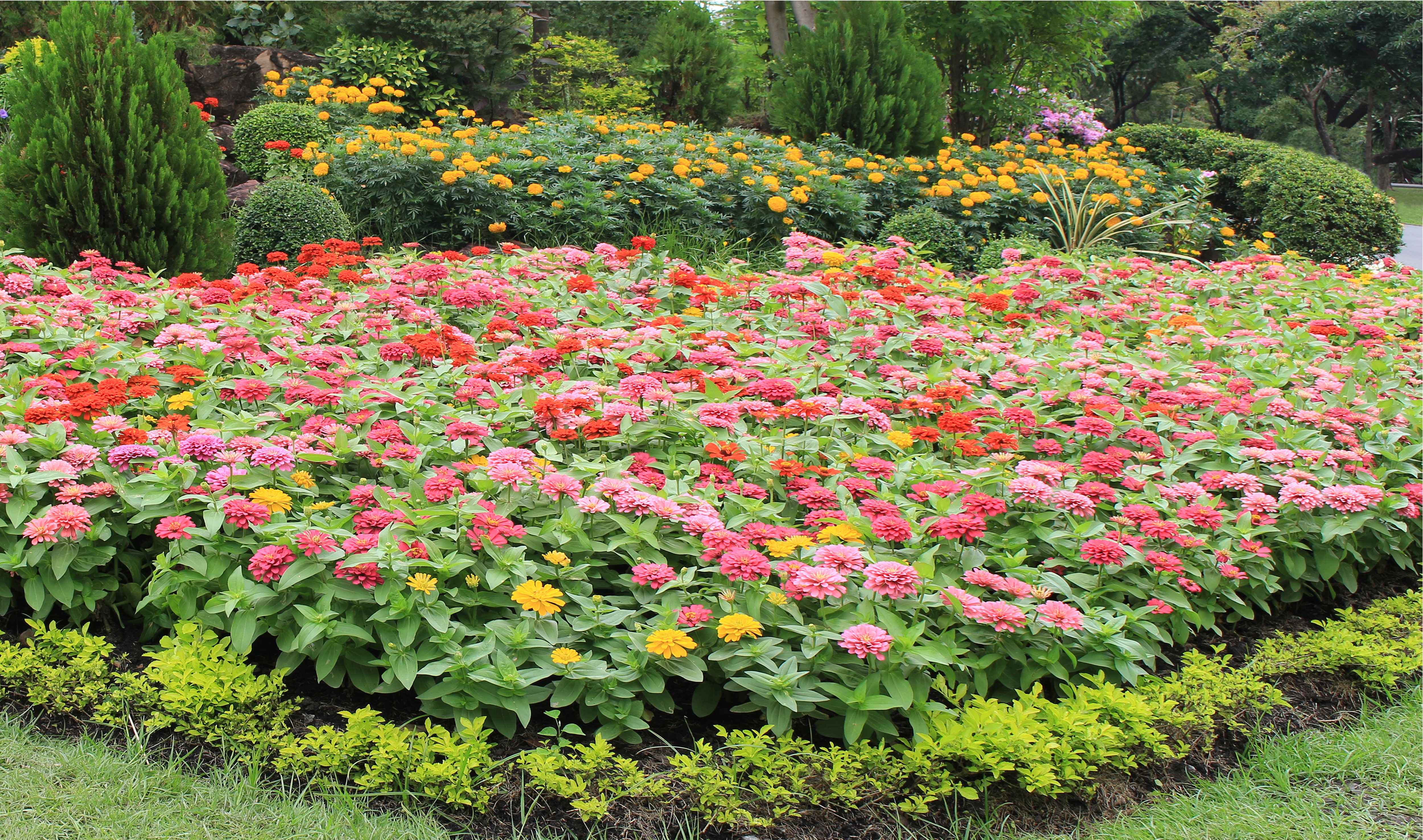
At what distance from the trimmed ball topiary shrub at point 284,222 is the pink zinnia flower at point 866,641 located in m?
5.18

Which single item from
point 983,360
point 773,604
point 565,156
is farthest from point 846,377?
point 565,156

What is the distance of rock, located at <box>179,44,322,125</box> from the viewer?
1124 cm

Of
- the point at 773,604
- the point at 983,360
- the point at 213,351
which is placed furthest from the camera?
the point at 983,360

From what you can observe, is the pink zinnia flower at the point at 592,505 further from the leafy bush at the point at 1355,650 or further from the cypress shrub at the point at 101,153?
the cypress shrub at the point at 101,153

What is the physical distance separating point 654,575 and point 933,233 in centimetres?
568

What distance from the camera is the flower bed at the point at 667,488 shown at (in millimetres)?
2393

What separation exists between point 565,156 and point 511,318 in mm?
3504

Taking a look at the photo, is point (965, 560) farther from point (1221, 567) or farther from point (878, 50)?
point (878, 50)

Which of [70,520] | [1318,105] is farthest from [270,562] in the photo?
[1318,105]

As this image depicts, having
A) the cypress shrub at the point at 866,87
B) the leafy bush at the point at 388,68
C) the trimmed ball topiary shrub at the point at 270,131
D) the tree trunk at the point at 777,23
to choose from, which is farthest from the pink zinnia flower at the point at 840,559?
the tree trunk at the point at 777,23

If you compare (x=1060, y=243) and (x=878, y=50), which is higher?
(x=878, y=50)

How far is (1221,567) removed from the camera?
2768mm

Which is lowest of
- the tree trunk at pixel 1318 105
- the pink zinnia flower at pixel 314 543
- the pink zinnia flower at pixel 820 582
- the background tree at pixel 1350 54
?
the pink zinnia flower at pixel 820 582

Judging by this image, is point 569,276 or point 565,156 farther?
point 565,156
